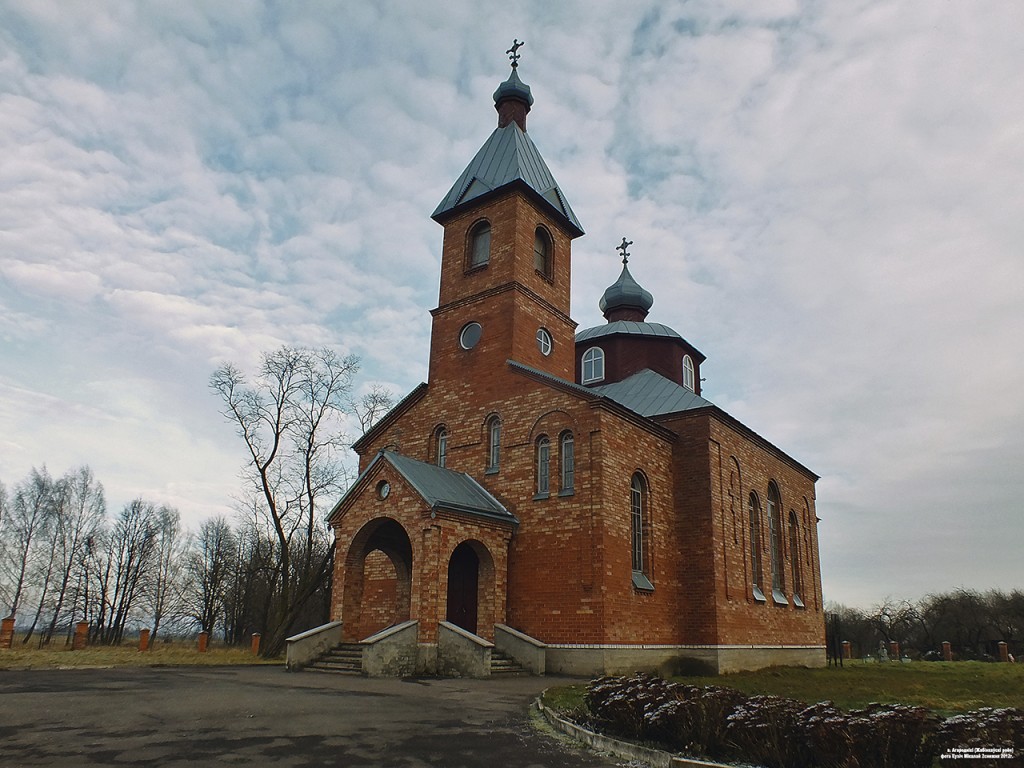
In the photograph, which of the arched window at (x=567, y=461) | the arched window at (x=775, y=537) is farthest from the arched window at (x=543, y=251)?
the arched window at (x=775, y=537)

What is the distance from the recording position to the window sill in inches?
700

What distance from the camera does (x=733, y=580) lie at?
19938 mm

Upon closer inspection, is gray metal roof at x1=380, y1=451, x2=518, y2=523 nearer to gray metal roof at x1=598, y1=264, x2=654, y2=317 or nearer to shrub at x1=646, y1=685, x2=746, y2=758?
shrub at x1=646, y1=685, x2=746, y2=758

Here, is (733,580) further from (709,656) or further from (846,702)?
(846,702)

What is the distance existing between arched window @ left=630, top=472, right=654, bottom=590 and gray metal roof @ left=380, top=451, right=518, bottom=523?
3205 mm

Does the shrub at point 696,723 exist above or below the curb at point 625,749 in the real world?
above

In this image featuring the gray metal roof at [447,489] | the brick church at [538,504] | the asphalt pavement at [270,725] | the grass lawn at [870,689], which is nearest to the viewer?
the asphalt pavement at [270,725]

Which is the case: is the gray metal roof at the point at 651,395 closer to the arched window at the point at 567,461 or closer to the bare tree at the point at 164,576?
the arched window at the point at 567,461

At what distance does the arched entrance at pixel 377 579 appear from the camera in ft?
56.4

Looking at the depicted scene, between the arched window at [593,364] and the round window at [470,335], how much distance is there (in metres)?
7.46

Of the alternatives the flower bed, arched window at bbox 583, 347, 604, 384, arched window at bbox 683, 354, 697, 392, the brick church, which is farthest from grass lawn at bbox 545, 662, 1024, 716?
arched window at bbox 583, 347, 604, 384

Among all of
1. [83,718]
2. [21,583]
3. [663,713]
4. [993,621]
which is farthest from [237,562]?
[993,621]

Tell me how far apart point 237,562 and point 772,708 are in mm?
44113

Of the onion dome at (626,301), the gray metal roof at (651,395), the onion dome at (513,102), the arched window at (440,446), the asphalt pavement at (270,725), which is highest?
the onion dome at (513,102)
